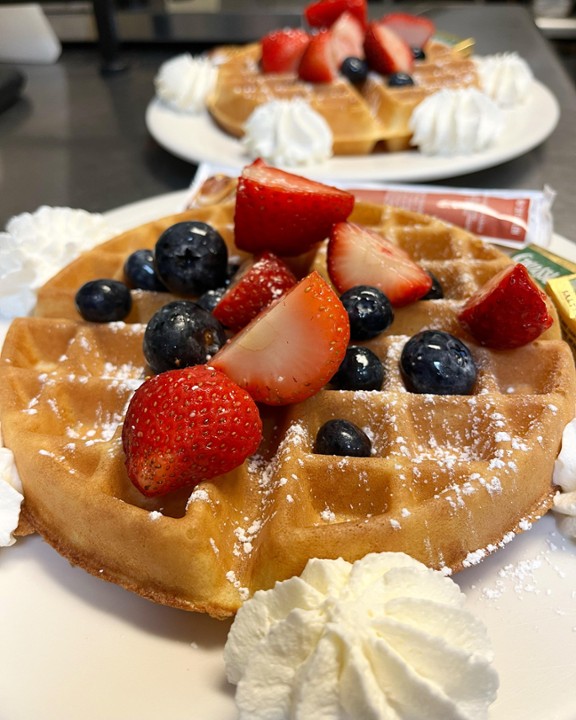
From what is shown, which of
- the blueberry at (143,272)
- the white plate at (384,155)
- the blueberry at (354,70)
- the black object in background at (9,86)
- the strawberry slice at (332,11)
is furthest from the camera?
the black object in background at (9,86)

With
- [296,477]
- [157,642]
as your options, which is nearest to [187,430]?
[296,477]

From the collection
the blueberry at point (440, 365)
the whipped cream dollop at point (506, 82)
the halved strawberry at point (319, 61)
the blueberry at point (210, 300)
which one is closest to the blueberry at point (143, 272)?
the blueberry at point (210, 300)

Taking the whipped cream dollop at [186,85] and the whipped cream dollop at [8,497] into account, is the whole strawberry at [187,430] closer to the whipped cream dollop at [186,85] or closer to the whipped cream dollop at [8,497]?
the whipped cream dollop at [8,497]

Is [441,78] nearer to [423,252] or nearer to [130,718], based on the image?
[423,252]

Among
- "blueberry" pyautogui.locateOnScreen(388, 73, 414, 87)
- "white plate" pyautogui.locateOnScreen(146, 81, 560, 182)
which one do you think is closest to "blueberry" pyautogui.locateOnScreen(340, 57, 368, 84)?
"blueberry" pyautogui.locateOnScreen(388, 73, 414, 87)

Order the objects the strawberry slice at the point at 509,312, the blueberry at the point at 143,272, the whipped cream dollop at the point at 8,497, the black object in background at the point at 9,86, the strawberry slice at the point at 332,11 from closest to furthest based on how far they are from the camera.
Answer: the whipped cream dollop at the point at 8,497, the strawberry slice at the point at 509,312, the blueberry at the point at 143,272, the strawberry slice at the point at 332,11, the black object in background at the point at 9,86

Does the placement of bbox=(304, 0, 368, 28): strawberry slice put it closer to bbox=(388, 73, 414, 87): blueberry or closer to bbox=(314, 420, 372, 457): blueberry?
bbox=(388, 73, 414, 87): blueberry
